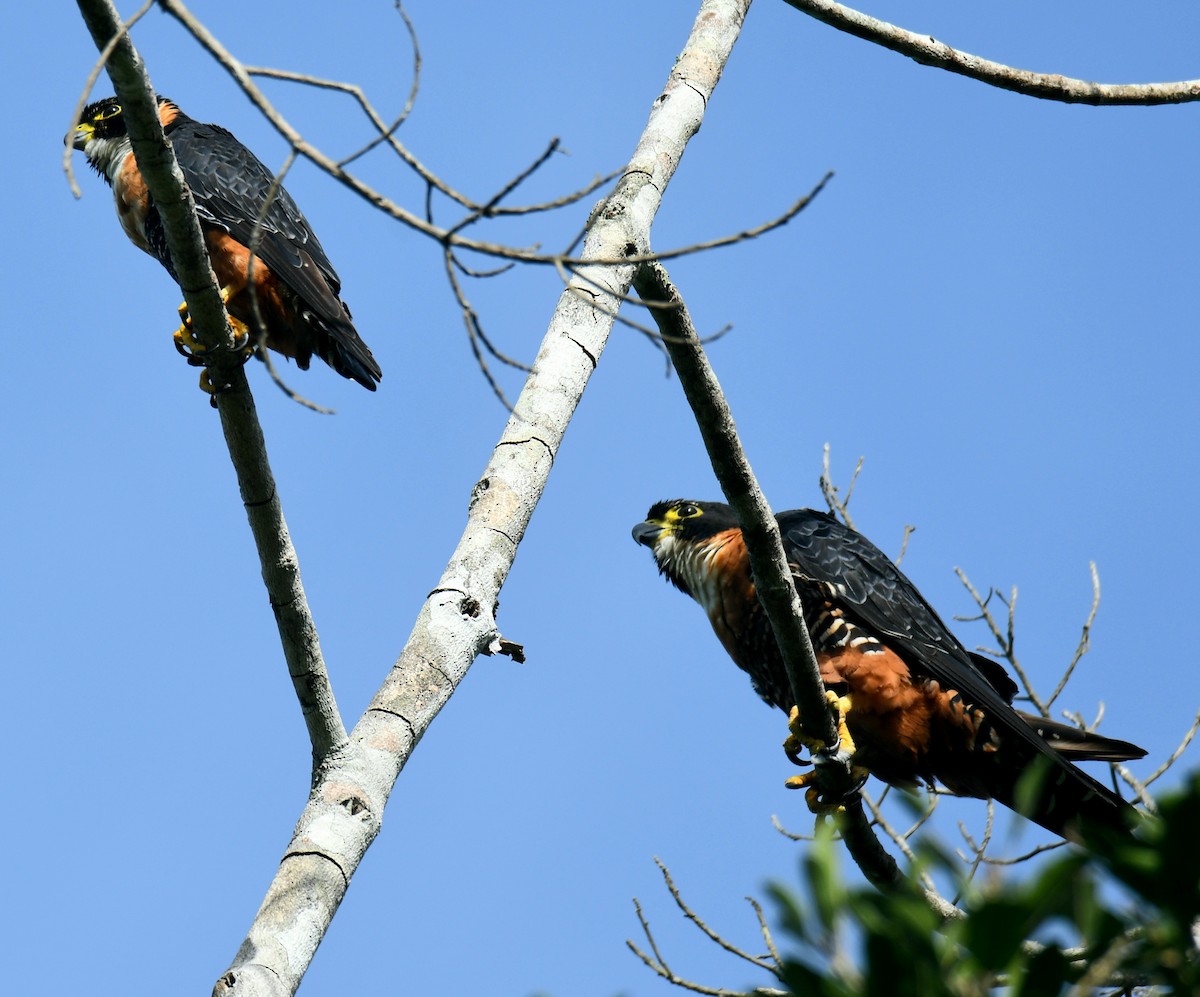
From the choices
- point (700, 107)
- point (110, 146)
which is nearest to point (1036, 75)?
point (700, 107)

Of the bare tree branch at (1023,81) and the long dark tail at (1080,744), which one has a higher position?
the bare tree branch at (1023,81)

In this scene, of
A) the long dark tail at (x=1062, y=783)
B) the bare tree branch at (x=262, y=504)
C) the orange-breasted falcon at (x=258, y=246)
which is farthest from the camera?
the orange-breasted falcon at (x=258, y=246)

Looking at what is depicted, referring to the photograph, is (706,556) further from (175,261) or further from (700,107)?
(175,261)

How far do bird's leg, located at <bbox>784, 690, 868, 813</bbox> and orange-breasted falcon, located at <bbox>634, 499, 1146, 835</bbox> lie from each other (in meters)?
0.11

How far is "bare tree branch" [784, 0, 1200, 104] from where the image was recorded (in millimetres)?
4973

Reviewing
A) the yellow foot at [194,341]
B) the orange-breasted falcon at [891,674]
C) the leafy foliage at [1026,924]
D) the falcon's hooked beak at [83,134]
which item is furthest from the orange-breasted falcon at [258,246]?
the leafy foliage at [1026,924]

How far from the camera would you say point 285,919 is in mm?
2674

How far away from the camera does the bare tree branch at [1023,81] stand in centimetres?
497

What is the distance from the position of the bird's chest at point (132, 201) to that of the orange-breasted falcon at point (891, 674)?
269 cm

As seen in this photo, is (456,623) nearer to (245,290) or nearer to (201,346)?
(201,346)

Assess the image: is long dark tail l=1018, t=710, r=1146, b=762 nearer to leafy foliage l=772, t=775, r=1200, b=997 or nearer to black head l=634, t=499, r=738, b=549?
black head l=634, t=499, r=738, b=549

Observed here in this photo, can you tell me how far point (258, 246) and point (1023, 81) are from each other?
3059mm

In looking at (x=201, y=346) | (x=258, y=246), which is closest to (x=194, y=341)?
(x=201, y=346)

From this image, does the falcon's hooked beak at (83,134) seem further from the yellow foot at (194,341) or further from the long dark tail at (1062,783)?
the long dark tail at (1062,783)
